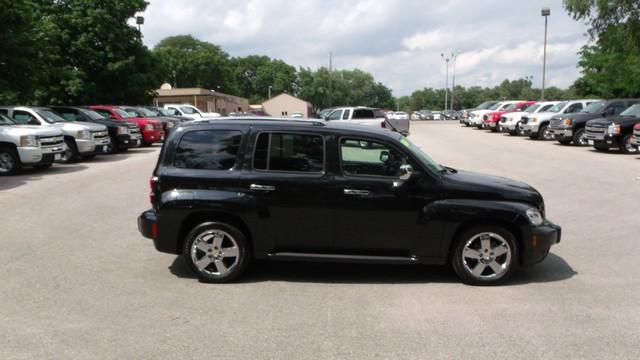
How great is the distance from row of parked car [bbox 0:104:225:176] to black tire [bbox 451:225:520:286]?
955 cm

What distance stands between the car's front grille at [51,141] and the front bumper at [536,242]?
1318 centimetres

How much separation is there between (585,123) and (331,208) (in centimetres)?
2018

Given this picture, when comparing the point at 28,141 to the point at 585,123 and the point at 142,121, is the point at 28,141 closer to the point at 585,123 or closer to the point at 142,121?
the point at 142,121

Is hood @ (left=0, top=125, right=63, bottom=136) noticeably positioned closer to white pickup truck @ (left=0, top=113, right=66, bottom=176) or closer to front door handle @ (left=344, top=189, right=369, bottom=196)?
white pickup truck @ (left=0, top=113, right=66, bottom=176)

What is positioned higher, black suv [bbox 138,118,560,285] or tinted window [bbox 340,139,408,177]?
tinted window [bbox 340,139,408,177]

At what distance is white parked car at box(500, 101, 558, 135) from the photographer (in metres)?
28.7

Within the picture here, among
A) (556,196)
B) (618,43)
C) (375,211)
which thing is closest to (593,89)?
(618,43)

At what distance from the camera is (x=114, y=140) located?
20750 millimetres

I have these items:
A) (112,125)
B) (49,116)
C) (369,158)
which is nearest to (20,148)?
(49,116)

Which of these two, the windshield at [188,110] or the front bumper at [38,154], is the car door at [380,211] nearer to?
the front bumper at [38,154]

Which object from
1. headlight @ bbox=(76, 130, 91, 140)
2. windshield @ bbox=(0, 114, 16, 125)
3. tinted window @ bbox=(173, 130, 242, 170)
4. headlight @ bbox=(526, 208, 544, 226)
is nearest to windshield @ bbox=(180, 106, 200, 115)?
headlight @ bbox=(76, 130, 91, 140)

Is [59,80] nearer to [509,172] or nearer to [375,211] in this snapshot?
[509,172]

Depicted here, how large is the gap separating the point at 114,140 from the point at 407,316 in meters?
18.1

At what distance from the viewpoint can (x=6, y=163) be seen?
14633 mm
